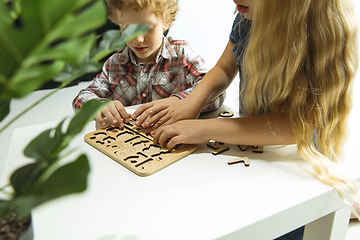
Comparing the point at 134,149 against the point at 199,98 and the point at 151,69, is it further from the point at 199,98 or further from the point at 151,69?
the point at 151,69

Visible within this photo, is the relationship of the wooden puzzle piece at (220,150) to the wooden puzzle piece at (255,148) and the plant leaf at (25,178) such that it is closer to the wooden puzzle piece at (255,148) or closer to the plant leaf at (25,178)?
the wooden puzzle piece at (255,148)

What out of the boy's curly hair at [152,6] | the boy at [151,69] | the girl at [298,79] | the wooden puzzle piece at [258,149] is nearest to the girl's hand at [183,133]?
the girl at [298,79]

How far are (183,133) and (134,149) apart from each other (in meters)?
0.12

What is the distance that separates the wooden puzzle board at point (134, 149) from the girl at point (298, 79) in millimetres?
28

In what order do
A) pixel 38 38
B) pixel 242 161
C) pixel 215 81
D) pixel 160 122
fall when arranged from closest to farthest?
1. pixel 38 38
2. pixel 242 161
3. pixel 160 122
4. pixel 215 81

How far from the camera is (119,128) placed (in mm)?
843

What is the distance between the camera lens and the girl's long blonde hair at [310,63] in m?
0.68

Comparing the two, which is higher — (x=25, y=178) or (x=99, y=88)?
(x=25, y=178)

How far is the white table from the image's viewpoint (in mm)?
505

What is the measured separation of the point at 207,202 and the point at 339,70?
16.9 inches

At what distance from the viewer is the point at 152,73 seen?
47.8 inches

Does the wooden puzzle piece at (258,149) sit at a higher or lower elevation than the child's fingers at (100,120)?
higher

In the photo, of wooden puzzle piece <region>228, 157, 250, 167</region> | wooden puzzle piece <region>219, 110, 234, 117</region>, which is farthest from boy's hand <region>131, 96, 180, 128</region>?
wooden puzzle piece <region>228, 157, 250, 167</region>

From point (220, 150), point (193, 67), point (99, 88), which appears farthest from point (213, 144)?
point (99, 88)
